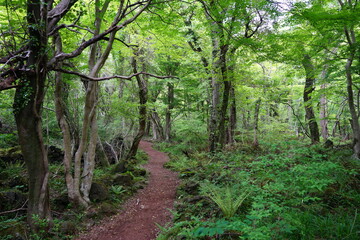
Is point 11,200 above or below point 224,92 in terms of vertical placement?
below

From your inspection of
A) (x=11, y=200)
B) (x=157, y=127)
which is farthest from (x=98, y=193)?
(x=157, y=127)

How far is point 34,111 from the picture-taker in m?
4.16

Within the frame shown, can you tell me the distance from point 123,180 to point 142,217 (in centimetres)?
256

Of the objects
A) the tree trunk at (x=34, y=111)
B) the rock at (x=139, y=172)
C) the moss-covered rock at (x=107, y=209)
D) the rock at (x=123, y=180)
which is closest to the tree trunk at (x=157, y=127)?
the rock at (x=139, y=172)

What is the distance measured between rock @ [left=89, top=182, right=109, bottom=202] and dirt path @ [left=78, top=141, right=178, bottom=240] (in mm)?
761

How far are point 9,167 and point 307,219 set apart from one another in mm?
9893

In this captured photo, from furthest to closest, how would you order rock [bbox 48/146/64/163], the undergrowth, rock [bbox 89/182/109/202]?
rock [bbox 48/146/64/163] < rock [bbox 89/182/109/202] < the undergrowth

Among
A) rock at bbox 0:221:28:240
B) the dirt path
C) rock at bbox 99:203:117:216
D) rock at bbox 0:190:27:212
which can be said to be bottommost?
the dirt path

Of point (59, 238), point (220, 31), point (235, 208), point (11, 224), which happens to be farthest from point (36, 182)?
point (220, 31)

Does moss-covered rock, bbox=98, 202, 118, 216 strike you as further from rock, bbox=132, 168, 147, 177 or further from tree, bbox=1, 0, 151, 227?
rock, bbox=132, 168, 147, 177

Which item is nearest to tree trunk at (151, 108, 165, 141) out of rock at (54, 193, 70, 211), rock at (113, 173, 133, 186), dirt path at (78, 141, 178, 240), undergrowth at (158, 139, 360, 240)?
dirt path at (78, 141, 178, 240)

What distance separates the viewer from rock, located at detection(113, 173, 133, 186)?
25.4 ft

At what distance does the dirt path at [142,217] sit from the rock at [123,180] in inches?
25.1

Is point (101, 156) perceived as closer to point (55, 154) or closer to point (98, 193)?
point (55, 154)
